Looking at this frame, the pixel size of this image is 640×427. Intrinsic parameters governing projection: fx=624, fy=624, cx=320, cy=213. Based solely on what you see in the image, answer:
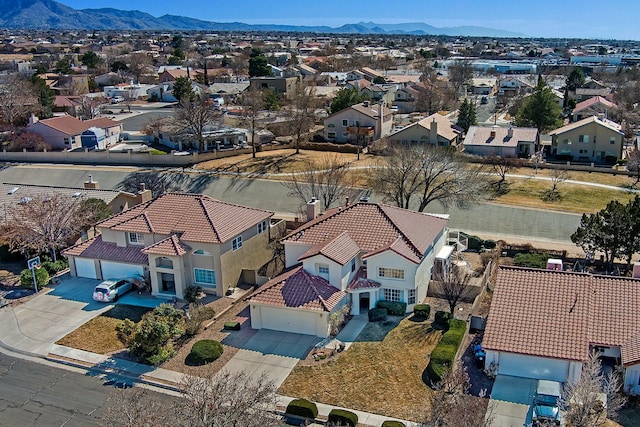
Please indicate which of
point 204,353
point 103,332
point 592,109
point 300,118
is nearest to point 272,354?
point 204,353

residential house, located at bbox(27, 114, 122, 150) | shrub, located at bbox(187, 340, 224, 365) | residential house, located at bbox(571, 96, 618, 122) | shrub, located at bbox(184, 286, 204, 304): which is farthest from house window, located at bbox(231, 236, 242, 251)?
residential house, located at bbox(571, 96, 618, 122)

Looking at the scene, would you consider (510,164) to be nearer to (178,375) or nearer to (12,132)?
(178,375)

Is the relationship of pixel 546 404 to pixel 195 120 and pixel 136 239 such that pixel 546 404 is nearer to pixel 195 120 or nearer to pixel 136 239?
pixel 136 239

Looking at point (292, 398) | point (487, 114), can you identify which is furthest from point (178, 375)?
point (487, 114)

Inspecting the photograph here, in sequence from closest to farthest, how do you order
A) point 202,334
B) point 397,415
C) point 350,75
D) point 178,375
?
point 397,415 < point 178,375 < point 202,334 < point 350,75

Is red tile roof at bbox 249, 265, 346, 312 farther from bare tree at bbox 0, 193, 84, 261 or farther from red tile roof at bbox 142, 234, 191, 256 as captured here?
bare tree at bbox 0, 193, 84, 261
